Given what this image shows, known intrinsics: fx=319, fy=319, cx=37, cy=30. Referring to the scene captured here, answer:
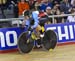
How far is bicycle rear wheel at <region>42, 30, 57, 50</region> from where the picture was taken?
12767mm

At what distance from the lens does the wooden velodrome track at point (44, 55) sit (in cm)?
1118

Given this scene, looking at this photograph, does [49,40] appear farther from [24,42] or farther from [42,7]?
[42,7]

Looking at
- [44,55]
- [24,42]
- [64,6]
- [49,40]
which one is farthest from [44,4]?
[44,55]

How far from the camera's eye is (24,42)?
12195 millimetres

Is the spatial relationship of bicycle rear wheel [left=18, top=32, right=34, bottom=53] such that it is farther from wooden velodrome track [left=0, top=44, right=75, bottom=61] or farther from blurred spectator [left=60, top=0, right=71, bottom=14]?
blurred spectator [left=60, top=0, right=71, bottom=14]

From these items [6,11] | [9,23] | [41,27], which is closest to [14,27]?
[9,23]

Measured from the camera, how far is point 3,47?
40.4ft

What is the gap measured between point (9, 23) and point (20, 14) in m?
1.49

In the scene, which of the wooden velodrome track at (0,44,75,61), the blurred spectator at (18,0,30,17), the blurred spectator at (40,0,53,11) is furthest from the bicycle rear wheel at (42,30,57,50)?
the blurred spectator at (40,0,53,11)

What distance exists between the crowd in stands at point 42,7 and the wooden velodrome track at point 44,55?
1980 millimetres

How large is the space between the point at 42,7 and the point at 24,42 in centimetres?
310

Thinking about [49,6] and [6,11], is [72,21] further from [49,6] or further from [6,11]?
[6,11]

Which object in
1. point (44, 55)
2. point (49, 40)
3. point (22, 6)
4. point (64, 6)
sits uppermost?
point (22, 6)

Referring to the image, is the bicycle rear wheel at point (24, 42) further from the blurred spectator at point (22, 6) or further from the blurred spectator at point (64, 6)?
the blurred spectator at point (64, 6)
